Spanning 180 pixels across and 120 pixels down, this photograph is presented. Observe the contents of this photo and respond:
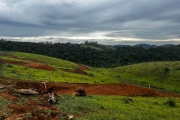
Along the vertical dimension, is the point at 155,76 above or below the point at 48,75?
below

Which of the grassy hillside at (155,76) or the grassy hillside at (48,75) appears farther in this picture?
the grassy hillside at (155,76)

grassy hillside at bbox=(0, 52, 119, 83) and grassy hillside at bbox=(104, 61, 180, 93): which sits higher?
grassy hillside at bbox=(0, 52, 119, 83)

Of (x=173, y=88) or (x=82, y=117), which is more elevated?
(x=82, y=117)

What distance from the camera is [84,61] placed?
138 m

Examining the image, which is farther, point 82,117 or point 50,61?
point 50,61

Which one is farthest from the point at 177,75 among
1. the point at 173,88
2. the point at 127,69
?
the point at 127,69

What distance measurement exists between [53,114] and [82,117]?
2397 mm

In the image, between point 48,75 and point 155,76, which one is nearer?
point 48,75

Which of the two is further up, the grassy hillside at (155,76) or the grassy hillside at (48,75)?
the grassy hillside at (48,75)

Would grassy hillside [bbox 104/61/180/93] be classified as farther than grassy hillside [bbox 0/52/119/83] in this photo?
Yes

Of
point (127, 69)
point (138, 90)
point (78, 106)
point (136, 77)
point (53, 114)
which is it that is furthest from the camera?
point (127, 69)

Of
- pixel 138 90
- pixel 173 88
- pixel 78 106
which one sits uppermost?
pixel 78 106

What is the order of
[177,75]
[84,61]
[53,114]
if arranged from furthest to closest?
1. [84,61]
2. [177,75]
3. [53,114]

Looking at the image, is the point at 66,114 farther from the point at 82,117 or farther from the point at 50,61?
the point at 50,61
